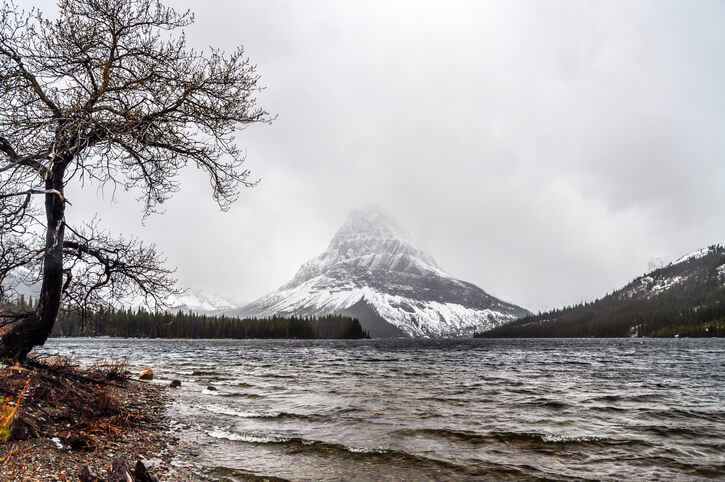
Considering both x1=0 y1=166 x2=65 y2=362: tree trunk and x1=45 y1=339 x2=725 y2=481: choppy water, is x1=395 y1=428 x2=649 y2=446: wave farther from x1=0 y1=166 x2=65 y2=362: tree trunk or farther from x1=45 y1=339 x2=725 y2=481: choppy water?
x1=0 y1=166 x2=65 y2=362: tree trunk

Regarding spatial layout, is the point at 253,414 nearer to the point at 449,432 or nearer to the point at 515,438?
the point at 449,432

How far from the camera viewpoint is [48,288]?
10336 millimetres

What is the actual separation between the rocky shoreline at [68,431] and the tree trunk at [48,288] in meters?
0.52

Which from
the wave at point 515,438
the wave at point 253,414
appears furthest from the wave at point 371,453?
the wave at point 253,414

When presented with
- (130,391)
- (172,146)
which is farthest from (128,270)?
(130,391)

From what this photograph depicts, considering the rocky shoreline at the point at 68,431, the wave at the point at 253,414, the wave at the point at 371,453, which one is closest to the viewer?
the rocky shoreline at the point at 68,431

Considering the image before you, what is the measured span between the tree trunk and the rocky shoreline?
52cm

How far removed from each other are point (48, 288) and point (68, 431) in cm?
378

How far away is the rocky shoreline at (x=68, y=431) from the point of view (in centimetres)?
698

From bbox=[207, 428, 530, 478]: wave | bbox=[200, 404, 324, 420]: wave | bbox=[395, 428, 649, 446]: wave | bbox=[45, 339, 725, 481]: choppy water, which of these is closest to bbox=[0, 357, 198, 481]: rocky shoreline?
bbox=[45, 339, 725, 481]: choppy water

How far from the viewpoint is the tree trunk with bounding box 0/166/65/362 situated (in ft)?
33.3

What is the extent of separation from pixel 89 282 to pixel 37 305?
4.96 feet

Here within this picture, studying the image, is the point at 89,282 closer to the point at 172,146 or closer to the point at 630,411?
the point at 172,146

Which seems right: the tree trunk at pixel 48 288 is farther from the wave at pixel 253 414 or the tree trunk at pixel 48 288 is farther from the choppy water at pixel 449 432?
the wave at pixel 253 414
